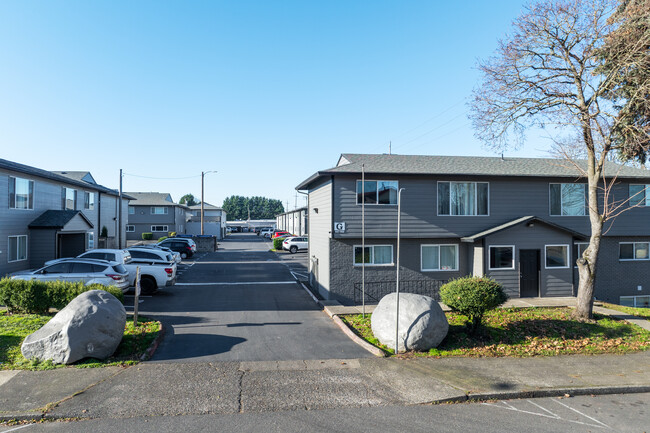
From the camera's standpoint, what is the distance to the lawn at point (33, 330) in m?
9.02

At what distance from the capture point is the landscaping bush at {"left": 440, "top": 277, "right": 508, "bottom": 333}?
11391 millimetres

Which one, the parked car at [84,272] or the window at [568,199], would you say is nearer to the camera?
the parked car at [84,272]

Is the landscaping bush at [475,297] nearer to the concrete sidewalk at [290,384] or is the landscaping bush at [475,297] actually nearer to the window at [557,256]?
the concrete sidewalk at [290,384]

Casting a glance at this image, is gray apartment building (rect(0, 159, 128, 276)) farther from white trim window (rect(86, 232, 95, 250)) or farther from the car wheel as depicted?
the car wheel

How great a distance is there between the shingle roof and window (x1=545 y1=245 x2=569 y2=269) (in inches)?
987

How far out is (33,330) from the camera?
11352 millimetres

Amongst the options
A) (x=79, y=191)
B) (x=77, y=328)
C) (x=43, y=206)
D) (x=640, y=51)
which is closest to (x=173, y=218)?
(x=79, y=191)

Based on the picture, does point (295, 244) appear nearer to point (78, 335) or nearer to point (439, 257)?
point (439, 257)

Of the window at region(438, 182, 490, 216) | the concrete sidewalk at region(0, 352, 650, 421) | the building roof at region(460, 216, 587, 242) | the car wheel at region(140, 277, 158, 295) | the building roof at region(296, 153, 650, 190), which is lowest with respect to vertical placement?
the concrete sidewalk at region(0, 352, 650, 421)

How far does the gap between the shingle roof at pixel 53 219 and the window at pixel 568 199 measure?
84.5ft

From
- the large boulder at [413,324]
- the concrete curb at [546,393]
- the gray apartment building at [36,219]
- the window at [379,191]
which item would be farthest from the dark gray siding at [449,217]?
the gray apartment building at [36,219]

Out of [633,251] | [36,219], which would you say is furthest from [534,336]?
[36,219]

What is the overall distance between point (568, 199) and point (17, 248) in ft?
91.1

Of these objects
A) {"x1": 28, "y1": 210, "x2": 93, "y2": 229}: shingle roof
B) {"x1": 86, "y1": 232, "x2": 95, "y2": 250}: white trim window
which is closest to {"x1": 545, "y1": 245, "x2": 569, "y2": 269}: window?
{"x1": 28, "y1": 210, "x2": 93, "y2": 229}: shingle roof
